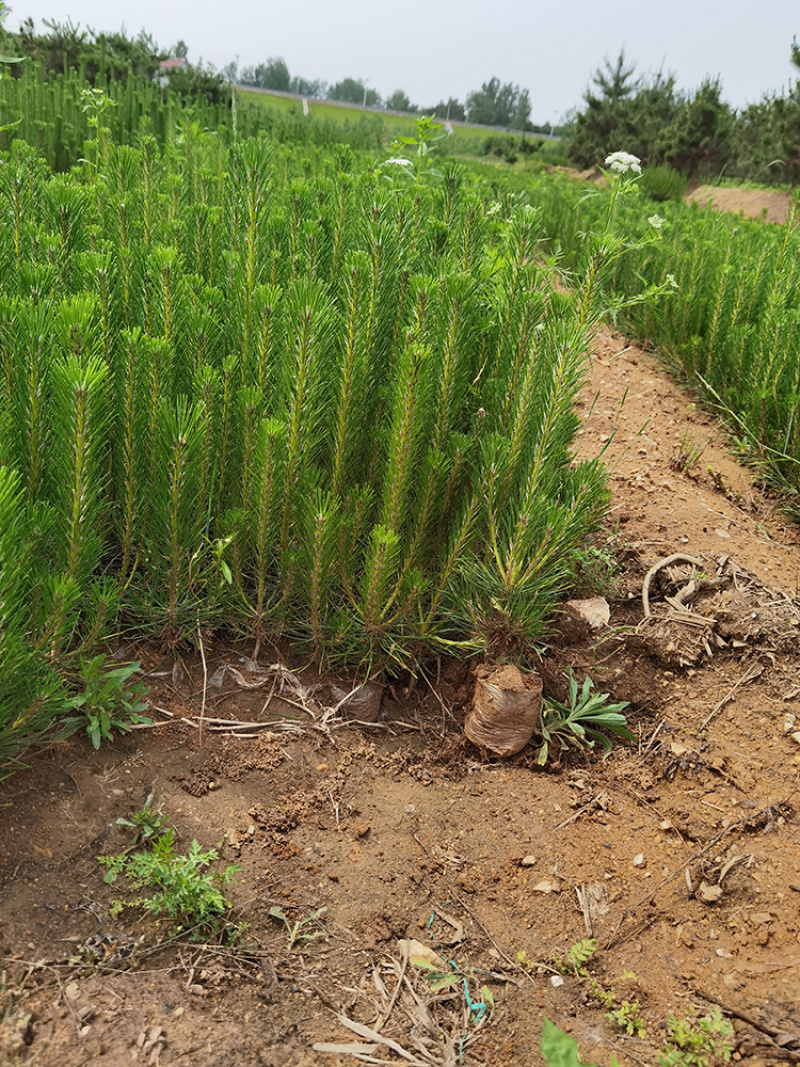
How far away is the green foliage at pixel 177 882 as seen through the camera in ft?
5.50

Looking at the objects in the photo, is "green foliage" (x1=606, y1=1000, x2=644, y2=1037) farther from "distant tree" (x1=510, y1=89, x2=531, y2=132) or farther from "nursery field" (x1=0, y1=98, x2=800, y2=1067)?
"distant tree" (x1=510, y1=89, x2=531, y2=132)

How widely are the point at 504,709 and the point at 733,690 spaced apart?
2.78ft

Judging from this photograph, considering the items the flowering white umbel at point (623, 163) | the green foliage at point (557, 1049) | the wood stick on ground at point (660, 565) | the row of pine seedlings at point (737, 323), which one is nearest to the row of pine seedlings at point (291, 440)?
the wood stick on ground at point (660, 565)

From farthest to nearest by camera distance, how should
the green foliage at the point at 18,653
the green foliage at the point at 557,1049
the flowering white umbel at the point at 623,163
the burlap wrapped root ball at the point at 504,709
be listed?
1. the flowering white umbel at the point at 623,163
2. the burlap wrapped root ball at the point at 504,709
3. the green foliage at the point at 18,653
4. the green foliage at the point at 557,1049

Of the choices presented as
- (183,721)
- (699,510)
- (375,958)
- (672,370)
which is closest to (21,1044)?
(375,958)

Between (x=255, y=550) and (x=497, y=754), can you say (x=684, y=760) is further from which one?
(x=255, y=550)

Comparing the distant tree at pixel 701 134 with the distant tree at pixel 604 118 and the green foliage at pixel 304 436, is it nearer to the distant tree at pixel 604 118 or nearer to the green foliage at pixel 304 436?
the distant tree at pixel 604 118

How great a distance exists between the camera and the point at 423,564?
102 inches

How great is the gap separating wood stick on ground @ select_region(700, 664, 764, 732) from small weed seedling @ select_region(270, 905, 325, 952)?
1381mm

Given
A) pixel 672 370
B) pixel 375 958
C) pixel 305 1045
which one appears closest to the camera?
pixel 305 1045

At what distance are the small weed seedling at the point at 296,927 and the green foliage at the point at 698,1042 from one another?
761 mm

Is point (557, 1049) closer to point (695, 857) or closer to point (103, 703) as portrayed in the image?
point (695, 857)

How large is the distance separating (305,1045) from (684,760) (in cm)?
140

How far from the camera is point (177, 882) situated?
1.69 meters
